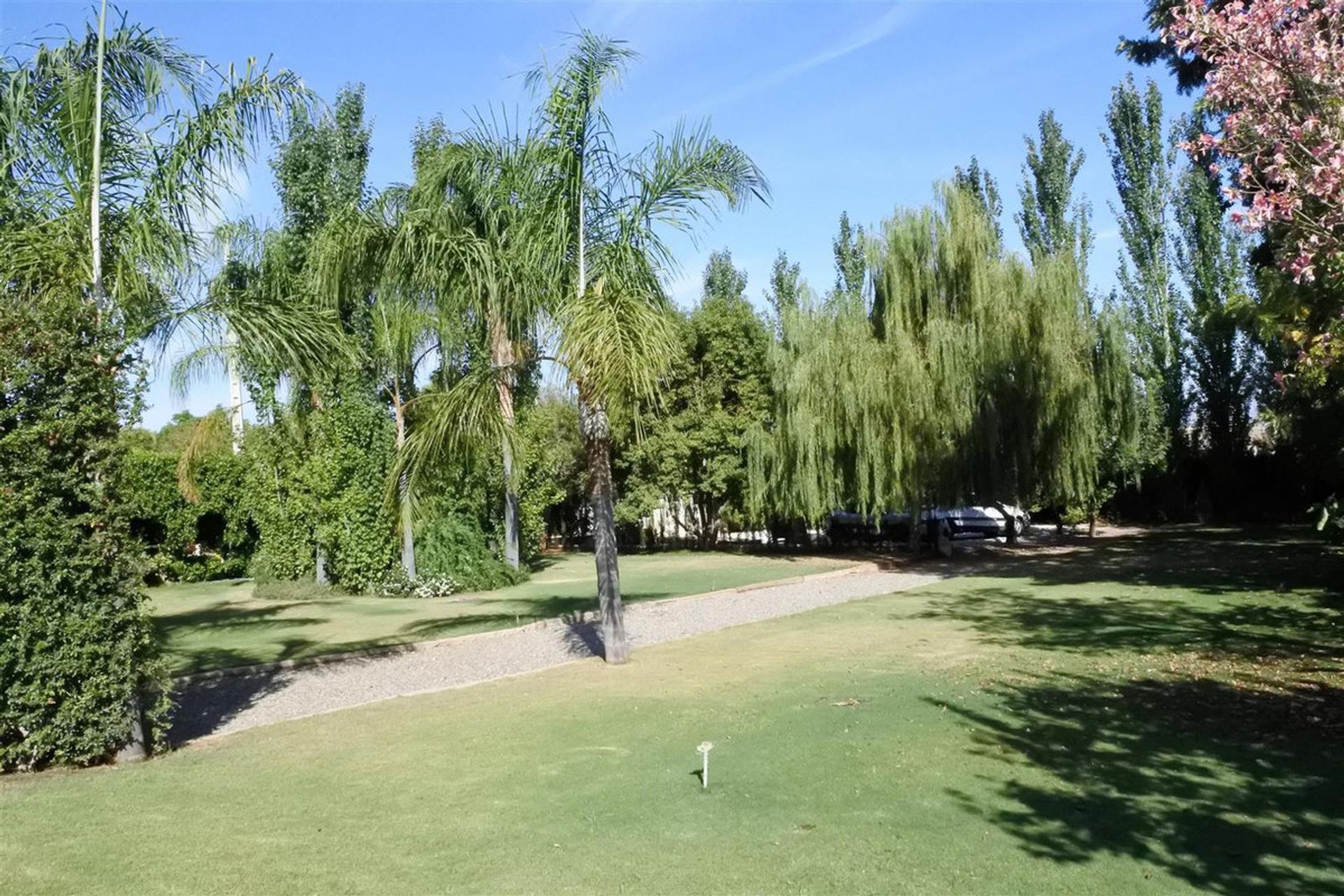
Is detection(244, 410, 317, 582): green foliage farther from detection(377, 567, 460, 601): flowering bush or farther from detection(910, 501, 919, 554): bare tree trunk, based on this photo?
detection(910, 501, 919, 554): bare tree trunk

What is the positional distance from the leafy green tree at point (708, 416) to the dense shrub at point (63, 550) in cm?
2593

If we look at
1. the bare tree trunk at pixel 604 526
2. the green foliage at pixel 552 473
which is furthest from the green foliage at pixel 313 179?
the bare tree trunk at pixel 604 526

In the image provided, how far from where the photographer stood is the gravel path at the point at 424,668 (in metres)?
9.49

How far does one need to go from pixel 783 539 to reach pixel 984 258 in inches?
615

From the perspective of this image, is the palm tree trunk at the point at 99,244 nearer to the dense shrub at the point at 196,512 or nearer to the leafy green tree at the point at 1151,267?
the dense shrub at the point at 196,512

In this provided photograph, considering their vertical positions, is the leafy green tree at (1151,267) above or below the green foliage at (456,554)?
above

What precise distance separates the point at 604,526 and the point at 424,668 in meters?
2.84

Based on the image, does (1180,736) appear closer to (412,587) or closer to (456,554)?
(412,587)

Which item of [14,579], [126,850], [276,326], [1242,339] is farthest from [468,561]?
[1242,339]

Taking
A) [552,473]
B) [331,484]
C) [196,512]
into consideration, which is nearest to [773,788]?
[331,484]

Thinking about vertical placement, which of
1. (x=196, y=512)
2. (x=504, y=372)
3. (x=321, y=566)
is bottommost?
(x=321, y=566)

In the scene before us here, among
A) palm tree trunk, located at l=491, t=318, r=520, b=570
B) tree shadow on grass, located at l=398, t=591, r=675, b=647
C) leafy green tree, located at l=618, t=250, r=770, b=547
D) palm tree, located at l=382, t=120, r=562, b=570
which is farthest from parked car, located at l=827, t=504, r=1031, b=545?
palm tree, located at l=382, t=120, r=562, b=570

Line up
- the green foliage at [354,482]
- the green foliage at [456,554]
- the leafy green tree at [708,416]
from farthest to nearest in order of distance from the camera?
the leafy green tree at [708,416] → the green foliage at [456,554] → the green foliage at [354,482]

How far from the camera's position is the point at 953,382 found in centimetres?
2403
